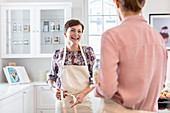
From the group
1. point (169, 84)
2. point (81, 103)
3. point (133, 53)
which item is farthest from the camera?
point (169, 84)

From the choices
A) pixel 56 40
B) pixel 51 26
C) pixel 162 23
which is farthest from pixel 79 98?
pixel 162 23

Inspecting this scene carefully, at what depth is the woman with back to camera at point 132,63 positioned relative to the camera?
3.37ft

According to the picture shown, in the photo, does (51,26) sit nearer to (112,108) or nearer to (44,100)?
(44,100)

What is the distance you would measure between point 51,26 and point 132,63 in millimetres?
2836

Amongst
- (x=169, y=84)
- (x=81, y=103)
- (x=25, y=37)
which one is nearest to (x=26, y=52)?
(x=25, y=37)

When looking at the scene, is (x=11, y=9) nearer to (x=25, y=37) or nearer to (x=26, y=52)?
(x=25, y=37)

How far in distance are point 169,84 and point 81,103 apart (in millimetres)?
2073

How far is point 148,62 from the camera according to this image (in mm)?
1041

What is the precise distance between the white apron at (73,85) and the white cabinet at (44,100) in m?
1.60

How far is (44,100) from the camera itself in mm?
3512

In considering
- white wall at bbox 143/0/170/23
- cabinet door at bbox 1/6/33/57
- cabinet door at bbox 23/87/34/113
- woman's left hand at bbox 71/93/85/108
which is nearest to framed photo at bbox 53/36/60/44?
cabinet door at bbox 1/6/33/57

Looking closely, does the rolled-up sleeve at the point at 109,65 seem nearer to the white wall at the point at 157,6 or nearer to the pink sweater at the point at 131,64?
the pink sweater at the point at 131,64

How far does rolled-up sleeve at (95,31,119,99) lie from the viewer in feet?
3.32

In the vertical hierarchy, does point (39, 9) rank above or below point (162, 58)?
above
